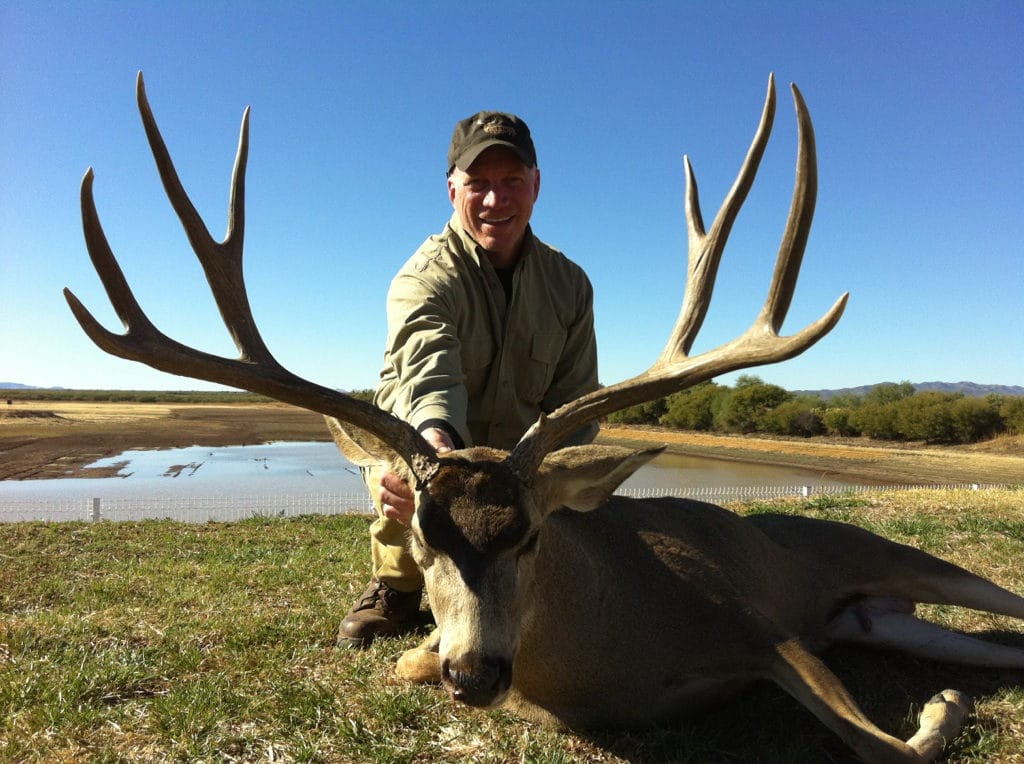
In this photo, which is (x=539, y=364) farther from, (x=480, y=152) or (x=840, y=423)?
(x=840, y=423)

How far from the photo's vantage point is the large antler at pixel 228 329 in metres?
3.24

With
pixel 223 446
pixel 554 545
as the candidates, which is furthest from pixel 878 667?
pixel 223 446

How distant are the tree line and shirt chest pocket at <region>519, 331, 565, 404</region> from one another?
45221 millimetres

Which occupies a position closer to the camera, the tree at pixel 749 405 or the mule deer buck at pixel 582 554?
the mule deer buck at pixel 582 554

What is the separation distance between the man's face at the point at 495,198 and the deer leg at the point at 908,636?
3332mm

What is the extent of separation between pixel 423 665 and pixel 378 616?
0.94m

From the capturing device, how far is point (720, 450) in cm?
5019

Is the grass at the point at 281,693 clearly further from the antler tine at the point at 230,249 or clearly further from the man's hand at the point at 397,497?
the antler tine at the point at 230,249

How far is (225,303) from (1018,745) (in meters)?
4.10

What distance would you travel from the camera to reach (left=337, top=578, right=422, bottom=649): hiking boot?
4633 mm

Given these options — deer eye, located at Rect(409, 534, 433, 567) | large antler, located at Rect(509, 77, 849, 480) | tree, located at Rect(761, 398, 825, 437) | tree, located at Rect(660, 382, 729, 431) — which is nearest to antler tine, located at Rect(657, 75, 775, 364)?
large antler, located at Rect(509, 77, 849, 480)

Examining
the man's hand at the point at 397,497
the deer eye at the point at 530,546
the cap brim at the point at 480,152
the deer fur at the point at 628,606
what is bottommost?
the deer fur at the point at 628,606

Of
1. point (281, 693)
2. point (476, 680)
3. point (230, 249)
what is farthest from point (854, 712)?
point (230, 249)

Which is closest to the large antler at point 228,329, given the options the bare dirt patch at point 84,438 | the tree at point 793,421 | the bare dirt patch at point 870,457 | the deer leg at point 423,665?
the deer leg at point 423,665
